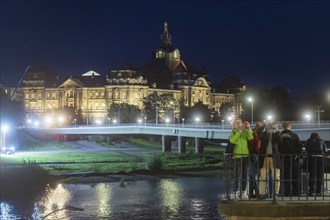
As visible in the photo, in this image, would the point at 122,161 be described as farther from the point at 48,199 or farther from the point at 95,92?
the point at 95,92

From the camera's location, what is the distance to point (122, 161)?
84.6 meters

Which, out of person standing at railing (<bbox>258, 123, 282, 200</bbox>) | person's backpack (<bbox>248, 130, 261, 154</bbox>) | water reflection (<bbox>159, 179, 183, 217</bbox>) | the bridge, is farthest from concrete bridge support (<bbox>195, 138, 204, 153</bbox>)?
person's backpack (<bbox>248, 130, 261, 154</bbox>)

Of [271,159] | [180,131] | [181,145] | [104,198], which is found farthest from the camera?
[181,145]

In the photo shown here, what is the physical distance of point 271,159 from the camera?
14039mm

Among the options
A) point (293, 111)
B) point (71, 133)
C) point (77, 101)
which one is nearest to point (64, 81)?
point (77, 101)

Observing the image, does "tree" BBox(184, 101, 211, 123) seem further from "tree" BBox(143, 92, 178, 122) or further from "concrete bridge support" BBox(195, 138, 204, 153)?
"concrete bridge support" BBox(195, 138, 204, 153)

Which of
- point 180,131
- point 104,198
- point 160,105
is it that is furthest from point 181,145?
point 160,105

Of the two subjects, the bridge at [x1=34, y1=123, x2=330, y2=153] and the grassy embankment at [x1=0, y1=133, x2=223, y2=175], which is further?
the bridge at [x1=34, y1=123, x2=330, y2=153]

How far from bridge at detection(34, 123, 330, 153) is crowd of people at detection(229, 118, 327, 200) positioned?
A: 5352 centimetres

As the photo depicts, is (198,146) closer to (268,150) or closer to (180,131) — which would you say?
(180,131)

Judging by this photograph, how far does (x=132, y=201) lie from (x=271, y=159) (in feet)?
96.0

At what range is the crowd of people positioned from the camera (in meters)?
13.1

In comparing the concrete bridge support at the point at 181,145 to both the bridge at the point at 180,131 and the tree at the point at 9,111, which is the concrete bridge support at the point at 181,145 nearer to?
the bridge at the point at 180,131

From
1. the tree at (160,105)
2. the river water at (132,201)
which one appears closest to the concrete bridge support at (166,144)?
the river water at (132,201)
